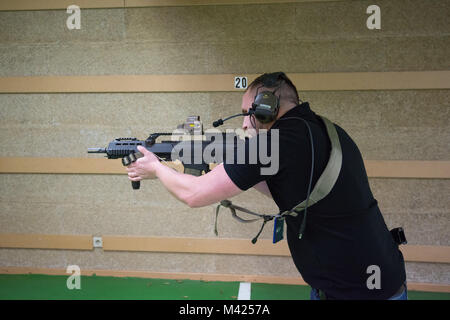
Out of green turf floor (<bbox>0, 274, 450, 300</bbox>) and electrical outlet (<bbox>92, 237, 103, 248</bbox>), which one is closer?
green turf floor (<bbox>0, 274, 450, 300</bbox>)

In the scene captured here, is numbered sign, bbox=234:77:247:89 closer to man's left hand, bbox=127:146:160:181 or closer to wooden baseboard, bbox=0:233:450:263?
wooden baseboard, bbox=0:233:450:263

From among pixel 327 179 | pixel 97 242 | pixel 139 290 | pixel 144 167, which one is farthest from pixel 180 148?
pixel 97 242

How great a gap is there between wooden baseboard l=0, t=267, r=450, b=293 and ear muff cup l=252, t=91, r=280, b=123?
2185 millimetres

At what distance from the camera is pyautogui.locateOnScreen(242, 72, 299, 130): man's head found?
1322 mm

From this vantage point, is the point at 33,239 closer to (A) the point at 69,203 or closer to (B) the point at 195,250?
(A) the point at 69,203

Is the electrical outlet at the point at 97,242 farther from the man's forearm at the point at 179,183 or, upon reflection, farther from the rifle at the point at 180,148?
the man's forearm at the point at 179,183

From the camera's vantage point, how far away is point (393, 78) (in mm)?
2826

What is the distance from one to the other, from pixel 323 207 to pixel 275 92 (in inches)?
19.5

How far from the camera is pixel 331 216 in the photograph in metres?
1.18

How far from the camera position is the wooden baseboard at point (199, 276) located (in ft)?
9.57

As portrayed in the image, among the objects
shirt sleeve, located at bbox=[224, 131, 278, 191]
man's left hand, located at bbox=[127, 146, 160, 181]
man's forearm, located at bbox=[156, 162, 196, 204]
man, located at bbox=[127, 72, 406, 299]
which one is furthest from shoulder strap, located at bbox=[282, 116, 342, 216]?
man's left hand, located at bbox=[127, 146, 160, 181]

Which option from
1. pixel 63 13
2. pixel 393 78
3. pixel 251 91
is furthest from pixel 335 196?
pixel 63 13

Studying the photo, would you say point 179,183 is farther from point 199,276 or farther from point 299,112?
point 199,276

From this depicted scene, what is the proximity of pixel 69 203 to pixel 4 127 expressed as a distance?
99cm
